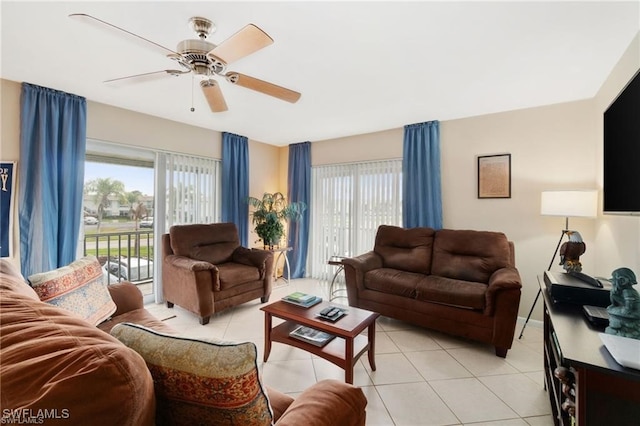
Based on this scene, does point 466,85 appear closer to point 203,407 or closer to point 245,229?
point 203,407

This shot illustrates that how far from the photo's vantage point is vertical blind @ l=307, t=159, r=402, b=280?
13.0ft

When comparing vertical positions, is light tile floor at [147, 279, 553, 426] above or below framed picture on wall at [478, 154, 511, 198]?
below

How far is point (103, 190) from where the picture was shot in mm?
3244

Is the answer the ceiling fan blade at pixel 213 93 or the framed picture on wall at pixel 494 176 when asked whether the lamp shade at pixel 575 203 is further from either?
the ceiling fan blade at pixel 213 93

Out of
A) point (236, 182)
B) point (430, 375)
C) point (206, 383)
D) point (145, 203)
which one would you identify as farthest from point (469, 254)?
point (145, 203)

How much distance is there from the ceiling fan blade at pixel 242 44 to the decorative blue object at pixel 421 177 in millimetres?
2692

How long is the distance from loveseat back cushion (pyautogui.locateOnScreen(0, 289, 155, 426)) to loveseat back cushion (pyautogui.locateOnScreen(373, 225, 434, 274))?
2.89 metres

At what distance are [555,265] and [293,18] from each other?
133 inches

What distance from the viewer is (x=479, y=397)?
1.80 meters

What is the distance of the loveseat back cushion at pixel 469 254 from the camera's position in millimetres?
2711

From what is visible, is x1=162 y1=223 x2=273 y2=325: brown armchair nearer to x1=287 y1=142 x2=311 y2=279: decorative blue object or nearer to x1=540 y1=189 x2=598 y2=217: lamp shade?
x1=287 y1=142 x2=311 y2=279: decorative blue object

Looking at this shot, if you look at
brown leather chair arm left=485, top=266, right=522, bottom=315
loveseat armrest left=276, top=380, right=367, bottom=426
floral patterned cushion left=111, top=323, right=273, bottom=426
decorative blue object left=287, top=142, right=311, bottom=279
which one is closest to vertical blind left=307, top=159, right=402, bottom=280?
decorative blue object left=287, top=142, right=311, bottom=279

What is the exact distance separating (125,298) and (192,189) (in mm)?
2100

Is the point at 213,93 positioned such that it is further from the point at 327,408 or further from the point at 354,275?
the point at 354,275
